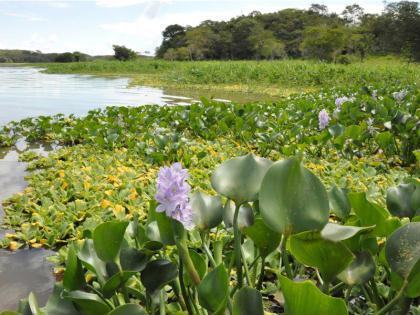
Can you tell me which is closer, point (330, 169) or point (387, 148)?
point (330, 169)

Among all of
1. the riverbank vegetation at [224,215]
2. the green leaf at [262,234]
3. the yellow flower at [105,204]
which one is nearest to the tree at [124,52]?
the riverbank vegetation at [224,215]

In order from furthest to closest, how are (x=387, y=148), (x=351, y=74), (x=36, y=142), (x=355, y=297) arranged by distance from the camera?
(x=351, y=74) → (x=36, y=142) → (x=387, y=148) → (x=355, y=297)

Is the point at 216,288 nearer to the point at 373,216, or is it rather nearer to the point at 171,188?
the point at 171,188

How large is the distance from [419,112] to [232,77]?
40.0ft

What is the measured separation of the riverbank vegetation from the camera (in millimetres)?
930

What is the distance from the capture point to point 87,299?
40.6 inches

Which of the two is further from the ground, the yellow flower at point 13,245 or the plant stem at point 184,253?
the plant stem at point 184,253

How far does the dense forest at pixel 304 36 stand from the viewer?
96.5ft

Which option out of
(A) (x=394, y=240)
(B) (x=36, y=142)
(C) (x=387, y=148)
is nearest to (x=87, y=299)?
(A) (x=394, y=240)

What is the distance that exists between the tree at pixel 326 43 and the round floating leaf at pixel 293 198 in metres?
28.6

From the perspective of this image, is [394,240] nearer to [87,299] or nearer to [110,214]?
[87,299]

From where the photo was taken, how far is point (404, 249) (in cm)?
93

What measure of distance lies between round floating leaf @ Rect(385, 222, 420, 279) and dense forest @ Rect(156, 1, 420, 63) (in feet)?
86.6

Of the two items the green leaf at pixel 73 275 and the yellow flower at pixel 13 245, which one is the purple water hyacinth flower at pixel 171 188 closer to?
the green leaf at pixel 73 275
